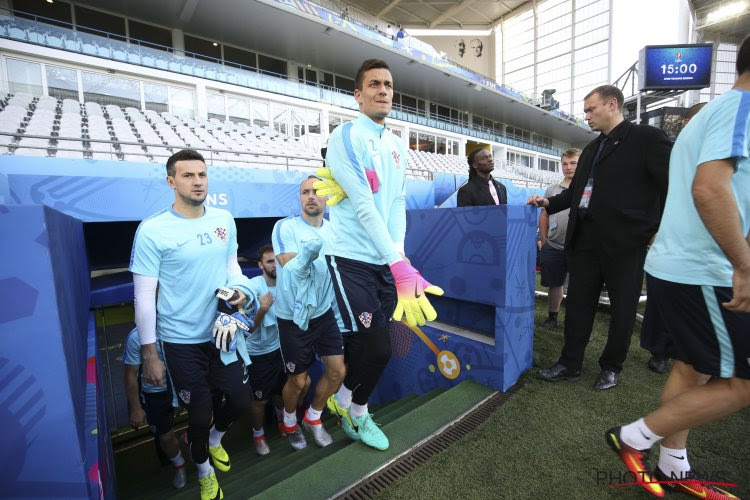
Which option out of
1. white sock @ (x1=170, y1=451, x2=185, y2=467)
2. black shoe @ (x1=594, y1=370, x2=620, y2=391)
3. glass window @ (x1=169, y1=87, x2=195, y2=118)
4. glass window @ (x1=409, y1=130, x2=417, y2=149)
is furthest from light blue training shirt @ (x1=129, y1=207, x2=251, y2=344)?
glass window @ (x1=409, y1=130, x2=417, y2=149)

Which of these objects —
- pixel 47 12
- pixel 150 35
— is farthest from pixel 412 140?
pixel 47 12

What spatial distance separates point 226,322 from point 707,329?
2.17 meters

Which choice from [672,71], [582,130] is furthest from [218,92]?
[582,130]

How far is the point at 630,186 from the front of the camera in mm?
2166

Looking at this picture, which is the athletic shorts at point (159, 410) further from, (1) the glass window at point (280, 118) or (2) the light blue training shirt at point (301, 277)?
(1) the glass window at point (280, 118)

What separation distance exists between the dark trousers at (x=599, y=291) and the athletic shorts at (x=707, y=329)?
38.3 inches

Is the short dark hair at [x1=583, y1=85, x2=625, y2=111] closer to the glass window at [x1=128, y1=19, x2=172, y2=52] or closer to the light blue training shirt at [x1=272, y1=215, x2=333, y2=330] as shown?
the light blue training shirt at [x1=272, y1=215, x2=333, y2=330]

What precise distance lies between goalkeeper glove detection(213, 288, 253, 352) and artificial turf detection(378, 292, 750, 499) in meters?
1.13

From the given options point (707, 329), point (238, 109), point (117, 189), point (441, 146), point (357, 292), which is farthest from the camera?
point (441, 146)

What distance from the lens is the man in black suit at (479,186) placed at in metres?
3.80

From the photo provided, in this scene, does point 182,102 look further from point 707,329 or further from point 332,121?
point 707,329

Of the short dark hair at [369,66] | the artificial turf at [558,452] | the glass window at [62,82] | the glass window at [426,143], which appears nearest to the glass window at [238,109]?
the glass window at [62,82]

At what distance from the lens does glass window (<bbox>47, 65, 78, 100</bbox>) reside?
1077cm

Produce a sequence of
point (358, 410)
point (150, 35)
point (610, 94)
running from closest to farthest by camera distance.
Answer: point (358, 410) → point (610, 94) → point (150, 35)
